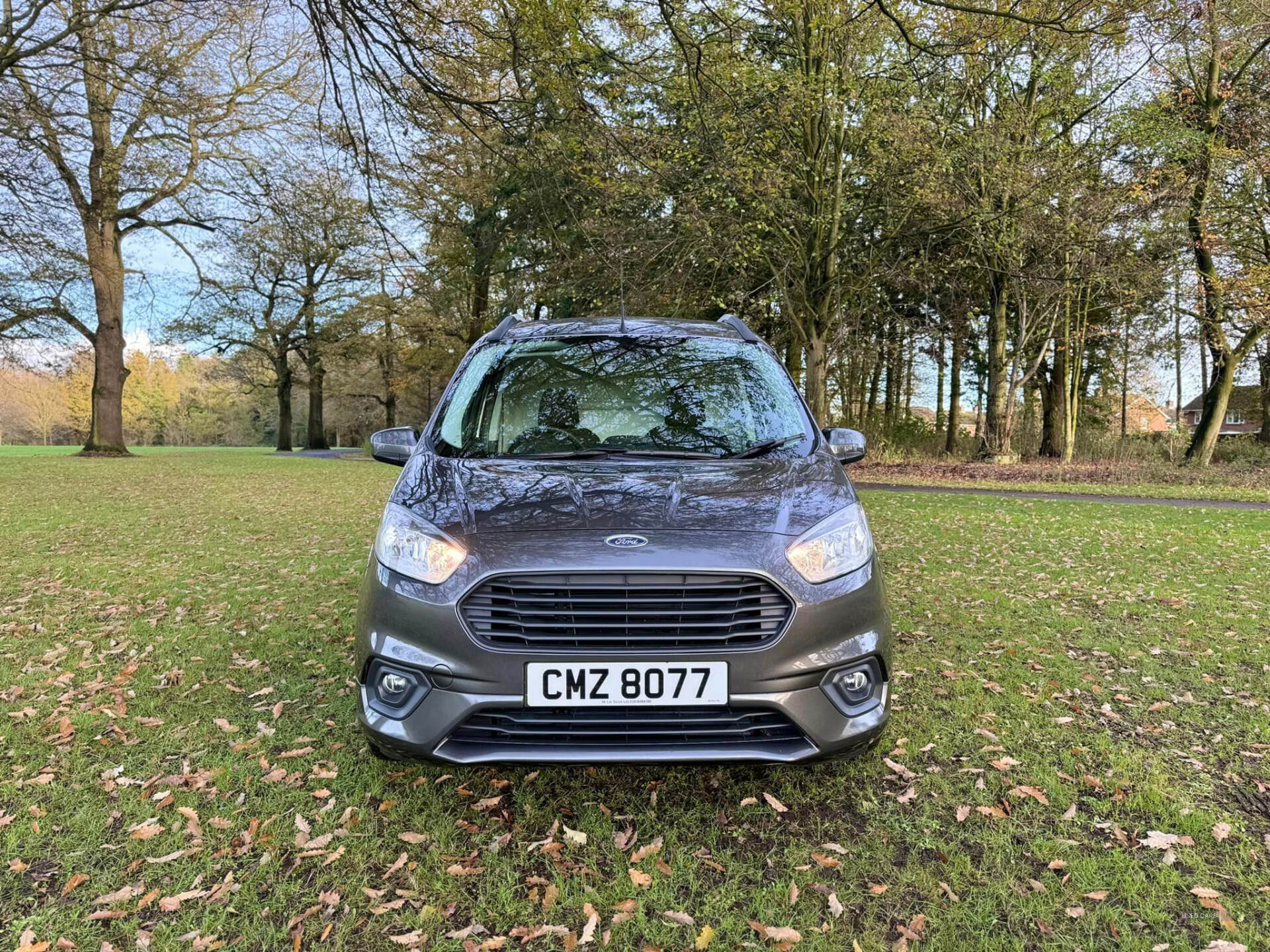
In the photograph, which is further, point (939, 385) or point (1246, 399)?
point (1246, 399)

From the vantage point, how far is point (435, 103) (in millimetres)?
5914

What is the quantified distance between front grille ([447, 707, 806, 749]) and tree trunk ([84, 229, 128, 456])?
25.0 meters

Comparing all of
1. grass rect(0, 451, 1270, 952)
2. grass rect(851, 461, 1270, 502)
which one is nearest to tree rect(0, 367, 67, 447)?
grass rect(851, 461, 1270, 502)

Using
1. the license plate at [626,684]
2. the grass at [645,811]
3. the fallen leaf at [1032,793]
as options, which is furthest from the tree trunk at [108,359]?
the fallen leaf at [1032,793]

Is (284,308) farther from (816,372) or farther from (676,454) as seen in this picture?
(676,454)

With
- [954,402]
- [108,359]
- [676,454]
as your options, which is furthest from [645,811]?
[108,359]

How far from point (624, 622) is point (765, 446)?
123cm

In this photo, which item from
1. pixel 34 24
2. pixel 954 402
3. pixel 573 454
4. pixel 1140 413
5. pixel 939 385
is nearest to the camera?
pixel 573 454

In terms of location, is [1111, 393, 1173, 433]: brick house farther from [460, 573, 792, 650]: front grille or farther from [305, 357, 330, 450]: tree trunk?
[305, 357, 330, 450]: tree trunk

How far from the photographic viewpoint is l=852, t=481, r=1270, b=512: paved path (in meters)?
11.6

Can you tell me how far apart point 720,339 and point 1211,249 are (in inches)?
771

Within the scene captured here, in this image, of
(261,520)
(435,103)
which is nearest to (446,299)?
(261,520)

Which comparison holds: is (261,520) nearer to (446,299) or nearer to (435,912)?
(435,912)

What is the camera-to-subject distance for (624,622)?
7.29 feet
